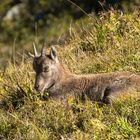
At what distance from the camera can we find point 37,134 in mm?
9023

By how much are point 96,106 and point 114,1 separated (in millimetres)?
7927

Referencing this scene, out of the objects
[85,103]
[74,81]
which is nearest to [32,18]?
[74,81]

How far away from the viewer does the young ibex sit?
10.1m

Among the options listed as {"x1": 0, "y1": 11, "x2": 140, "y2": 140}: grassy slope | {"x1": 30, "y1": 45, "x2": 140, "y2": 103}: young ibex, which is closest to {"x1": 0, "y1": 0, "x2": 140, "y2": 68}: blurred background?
{"x1": 0, "y1": 11, "x2": 140, "y2": 140}: grassy slope

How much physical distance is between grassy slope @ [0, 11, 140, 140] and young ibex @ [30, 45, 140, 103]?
294 mm

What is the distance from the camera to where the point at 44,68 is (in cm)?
1078

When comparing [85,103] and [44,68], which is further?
[44,68]

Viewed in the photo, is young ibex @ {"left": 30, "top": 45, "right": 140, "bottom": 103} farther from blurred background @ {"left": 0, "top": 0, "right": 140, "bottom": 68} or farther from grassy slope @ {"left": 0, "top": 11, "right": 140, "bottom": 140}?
blurred background @ {"left": 0, "top": 0, "right": 140, "bottom": 68}

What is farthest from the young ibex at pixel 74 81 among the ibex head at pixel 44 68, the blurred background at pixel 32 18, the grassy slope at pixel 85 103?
the blurred background at pixel 32 18

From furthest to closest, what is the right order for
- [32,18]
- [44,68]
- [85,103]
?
[32,18]
[44,68]
[85,103]

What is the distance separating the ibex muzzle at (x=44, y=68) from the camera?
10717 millimetres

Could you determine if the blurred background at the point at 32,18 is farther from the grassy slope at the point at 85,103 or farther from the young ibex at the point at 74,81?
the young ibex at the point at 74,81

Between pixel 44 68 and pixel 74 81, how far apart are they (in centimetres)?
53

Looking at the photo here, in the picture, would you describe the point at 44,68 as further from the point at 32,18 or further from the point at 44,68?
the point at 32,18
